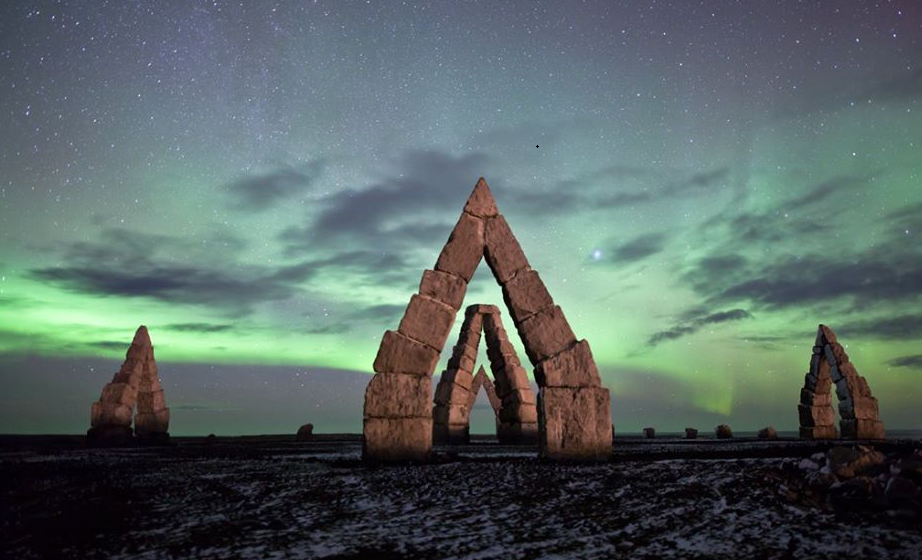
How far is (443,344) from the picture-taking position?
8.73 meters

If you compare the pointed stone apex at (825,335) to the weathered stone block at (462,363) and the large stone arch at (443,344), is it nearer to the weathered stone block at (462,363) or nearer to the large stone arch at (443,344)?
the weathered stone block at (462,363)

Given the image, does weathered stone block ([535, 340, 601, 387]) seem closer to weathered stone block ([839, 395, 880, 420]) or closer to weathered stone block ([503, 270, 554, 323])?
weathered stone block ([503, 270, 554, 323])

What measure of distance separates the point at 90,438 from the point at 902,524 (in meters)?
19.5

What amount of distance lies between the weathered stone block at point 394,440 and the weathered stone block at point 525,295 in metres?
2.06

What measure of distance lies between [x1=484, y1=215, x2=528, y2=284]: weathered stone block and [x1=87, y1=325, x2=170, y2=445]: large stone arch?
1391 centimetres

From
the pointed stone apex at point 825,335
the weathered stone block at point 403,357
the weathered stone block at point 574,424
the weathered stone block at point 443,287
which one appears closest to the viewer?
the weathered stone block at point 574,424

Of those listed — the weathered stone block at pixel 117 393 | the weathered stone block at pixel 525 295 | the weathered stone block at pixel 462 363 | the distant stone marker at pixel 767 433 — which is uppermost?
the weathered stone block at pixel 525 295

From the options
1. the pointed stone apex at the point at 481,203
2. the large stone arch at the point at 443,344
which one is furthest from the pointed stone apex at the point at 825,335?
the pointed stone apex at the point at 481,203

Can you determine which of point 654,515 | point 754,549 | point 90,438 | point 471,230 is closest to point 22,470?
point 471,230

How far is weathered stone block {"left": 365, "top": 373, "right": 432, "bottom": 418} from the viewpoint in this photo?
834 centimetres

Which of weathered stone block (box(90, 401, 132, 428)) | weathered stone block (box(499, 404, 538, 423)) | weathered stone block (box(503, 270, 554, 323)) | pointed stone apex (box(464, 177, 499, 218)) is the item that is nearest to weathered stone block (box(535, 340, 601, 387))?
weathered stone block (box(503, 270, 554, 323))

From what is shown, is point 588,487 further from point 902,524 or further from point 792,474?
point 902,524

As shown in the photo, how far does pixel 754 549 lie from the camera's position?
313 cm

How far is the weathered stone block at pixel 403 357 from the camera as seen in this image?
8508 millimetres
